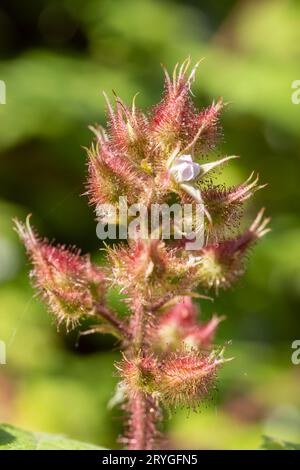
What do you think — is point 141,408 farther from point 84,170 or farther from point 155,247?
point 84,170

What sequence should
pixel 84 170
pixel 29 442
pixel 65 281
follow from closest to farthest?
pixel 65 281 → pixel 29 442 → pixel 84 170

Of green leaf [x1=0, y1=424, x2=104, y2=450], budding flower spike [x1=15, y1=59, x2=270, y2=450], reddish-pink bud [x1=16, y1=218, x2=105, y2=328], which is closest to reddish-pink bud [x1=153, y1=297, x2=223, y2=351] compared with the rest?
budding flower spike [x1=15, y1=59, x2=270, y2=450]

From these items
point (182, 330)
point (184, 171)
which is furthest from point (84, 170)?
point (184, 171)

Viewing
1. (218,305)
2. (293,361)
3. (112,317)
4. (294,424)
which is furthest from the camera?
(218,305)

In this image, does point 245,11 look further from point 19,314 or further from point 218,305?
point 19,314

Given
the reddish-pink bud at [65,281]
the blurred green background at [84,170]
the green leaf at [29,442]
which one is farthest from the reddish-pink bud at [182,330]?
the blurred green background at [84,170]

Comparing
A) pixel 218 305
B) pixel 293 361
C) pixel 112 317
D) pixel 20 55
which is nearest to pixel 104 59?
pixel 20 55

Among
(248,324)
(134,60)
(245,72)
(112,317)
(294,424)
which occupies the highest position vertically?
(134,60)

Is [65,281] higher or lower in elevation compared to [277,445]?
higher
